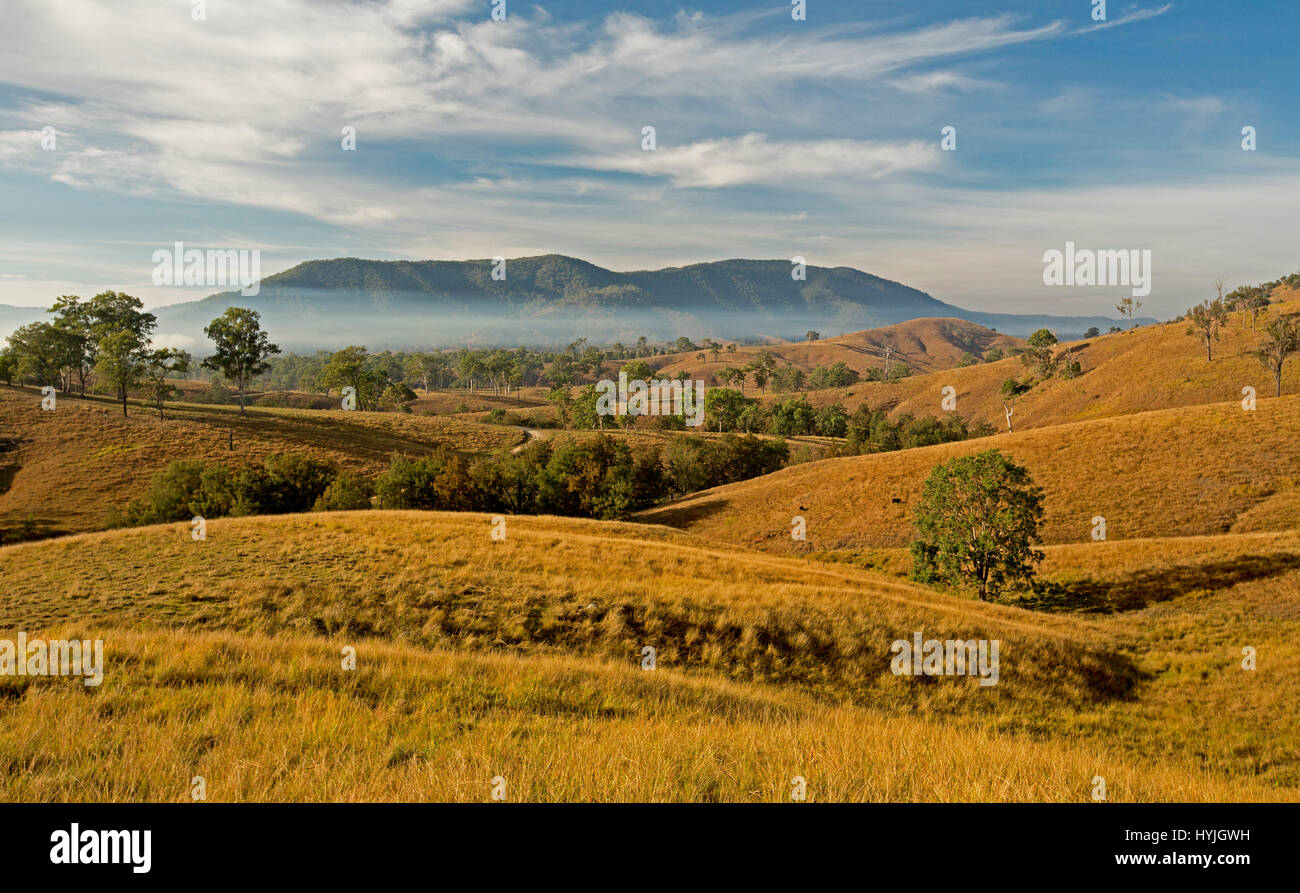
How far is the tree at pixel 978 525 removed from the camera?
32.0 meters

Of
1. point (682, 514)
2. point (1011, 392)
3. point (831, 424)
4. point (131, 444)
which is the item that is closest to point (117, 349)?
point (131, 444)

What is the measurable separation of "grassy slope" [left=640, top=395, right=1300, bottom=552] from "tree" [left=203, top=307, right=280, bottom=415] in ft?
234

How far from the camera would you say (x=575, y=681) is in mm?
10109

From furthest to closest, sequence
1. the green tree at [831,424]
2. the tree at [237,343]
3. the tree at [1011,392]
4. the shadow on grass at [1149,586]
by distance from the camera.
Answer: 1. the green tree at [831,424]
2. the tree at [1011,392]
3. the tree at [237,343]
4. the shadow on grass at [1149,586]

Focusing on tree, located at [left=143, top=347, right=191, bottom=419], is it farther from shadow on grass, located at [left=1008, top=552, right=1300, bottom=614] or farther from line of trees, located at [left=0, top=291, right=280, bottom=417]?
shadow on grass, located at [left=1008, top=552, right=1300, bottom=614]

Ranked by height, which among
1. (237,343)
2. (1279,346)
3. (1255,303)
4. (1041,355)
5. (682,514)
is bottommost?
(682,514)

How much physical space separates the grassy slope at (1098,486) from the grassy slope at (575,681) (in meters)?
13.7

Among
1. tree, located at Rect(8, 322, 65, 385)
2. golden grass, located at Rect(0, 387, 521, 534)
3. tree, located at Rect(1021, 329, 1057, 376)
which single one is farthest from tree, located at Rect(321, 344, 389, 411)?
tree, located at Rect(1021, 329, 1057, 376)

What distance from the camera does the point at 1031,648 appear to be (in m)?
19.5

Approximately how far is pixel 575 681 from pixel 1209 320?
502 feet

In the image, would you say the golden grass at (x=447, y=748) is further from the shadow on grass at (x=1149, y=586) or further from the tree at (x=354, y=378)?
the tree at (x=354, y=378)

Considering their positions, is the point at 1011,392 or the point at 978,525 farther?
the point at 1011,392

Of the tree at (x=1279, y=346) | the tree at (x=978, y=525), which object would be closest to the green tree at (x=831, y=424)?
the tree at (x=1279, y=346)

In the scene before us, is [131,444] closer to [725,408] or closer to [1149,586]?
[1149,586]
